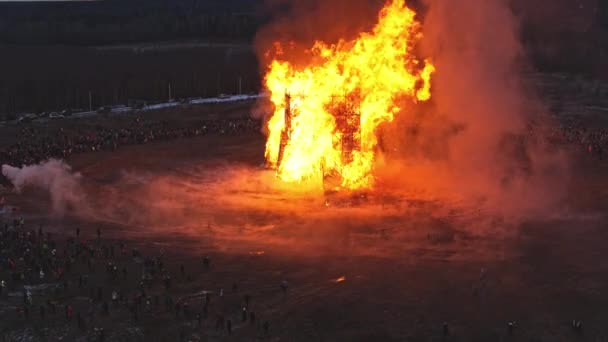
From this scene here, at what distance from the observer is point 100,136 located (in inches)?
2109

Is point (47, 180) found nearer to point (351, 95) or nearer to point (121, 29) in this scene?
point (351, 95)

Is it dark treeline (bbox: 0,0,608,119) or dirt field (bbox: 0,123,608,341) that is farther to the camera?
dark treeline (bbox: 0,0,608,119)

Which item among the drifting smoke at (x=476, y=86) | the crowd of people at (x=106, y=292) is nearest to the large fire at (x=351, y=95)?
the drifting smoke at (x=476, y=86)

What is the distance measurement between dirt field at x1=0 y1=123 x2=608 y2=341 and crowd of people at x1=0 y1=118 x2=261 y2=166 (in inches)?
313

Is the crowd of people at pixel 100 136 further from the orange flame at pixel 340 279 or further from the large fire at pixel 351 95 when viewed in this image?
the orange flame at pixel 340 279

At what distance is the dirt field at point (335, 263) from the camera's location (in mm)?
20547

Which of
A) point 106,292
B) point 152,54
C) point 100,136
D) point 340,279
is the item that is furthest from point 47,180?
point 152,54

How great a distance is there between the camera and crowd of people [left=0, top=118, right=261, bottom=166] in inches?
1818

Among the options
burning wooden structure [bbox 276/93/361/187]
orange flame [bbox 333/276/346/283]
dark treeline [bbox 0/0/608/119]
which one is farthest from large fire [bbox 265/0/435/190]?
orange flame [bbox 333/276/346/283]

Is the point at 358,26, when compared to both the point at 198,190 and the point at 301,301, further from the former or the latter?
the point at 301,301

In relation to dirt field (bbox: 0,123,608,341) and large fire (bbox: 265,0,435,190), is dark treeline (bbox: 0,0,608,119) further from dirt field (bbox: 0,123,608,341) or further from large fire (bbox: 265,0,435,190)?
dirt field (bbox: 0,123,608,341)

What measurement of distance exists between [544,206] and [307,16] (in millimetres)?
19174

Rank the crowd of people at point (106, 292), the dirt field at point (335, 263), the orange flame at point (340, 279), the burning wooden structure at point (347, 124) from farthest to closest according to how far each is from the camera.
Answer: the burning wooden structure at point (347, 124), the orange flame at point (340, 279), the crowd of people at point (106, 292), the dirt field at point (335, 263)

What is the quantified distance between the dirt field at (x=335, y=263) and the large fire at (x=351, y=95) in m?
3.14
